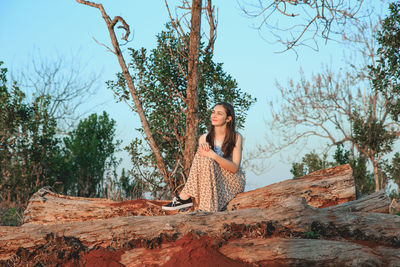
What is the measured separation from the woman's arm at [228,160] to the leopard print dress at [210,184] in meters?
0.08

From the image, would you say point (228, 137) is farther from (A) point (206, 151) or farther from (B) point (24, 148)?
(B) point (24, 148)

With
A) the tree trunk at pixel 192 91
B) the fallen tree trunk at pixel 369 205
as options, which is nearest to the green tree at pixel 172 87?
the tree trunk at pixel 192 91

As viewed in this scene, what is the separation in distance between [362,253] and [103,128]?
12675mm

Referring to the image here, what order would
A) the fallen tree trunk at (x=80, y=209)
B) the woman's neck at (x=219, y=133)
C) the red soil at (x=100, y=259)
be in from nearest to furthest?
the red soil at (x=100, y=259), the woman's neck at (x=219, y=133), the fallen tree trunk at (x=80, y=209)

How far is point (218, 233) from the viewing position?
14.1 feet

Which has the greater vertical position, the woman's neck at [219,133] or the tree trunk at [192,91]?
the tree trunk at [192,91]

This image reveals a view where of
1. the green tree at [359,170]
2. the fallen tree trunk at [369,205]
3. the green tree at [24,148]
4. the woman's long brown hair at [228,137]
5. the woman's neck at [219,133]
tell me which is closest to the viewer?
the fallen tree trunk at [369,205]

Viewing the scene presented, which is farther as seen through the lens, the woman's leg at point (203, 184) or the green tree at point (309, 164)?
the green tree at point (309, 164)

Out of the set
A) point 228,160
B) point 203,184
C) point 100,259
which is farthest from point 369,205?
point 100,259

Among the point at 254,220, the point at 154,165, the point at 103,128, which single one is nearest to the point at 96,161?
the point at 103,128

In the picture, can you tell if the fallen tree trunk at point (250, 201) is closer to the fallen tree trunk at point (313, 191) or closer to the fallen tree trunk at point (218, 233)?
the fallen tree trunk at point (313, 191)

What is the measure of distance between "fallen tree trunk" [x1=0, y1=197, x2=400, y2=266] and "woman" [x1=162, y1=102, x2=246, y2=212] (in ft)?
5.07

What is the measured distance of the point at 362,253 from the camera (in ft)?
13.0

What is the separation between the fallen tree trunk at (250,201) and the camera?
6.44m
